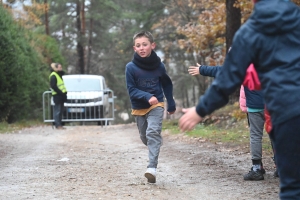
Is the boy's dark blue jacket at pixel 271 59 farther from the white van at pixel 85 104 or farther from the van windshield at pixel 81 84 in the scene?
the van windshield at pixel 81 84

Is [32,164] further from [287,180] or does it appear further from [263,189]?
[287,180]

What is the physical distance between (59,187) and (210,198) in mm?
1910

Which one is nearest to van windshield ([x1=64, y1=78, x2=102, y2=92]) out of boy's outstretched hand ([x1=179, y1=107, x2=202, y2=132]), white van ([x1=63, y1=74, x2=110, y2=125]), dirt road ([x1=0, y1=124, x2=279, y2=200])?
white van ([x1=63, y1=74, x2=110, y2=125])

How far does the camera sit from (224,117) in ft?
57.6

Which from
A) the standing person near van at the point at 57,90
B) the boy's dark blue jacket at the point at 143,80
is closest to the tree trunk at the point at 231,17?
the standing person near van at the point at 57,90

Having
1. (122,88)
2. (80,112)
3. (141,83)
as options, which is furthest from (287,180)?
(122,88)

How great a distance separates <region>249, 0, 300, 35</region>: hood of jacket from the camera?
348 centimetres

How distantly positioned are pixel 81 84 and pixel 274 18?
20203mm

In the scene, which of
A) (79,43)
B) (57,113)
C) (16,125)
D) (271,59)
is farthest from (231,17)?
(79,43)

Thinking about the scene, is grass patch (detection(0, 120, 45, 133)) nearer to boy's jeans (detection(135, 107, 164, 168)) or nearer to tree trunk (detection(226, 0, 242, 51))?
tree trunk (detection(226, 0, 242, 51))

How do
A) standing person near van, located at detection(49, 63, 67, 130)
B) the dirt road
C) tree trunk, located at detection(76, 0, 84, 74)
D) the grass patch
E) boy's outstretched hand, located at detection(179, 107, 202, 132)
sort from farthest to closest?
tree trunk, located at detection(76, 0, 84, 74)
standing person near van, located at detection(49, 63, 67, 130)
the grass patch
the dirt road
boy's outstretched hand, located at detection(179, 107, 202, 132)

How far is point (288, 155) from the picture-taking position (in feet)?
11.7

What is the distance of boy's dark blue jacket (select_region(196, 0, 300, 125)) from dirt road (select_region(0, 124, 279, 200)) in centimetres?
269

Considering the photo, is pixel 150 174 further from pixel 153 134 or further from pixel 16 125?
pixel 16 125
